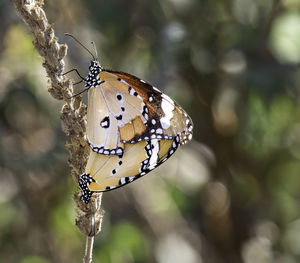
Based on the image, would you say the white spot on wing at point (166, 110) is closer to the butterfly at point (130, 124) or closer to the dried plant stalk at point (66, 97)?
the butterfly at point (130, 124)

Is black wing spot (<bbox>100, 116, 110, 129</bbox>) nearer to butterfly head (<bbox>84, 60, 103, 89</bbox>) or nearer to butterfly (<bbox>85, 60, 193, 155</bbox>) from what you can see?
butterfly (<bbox>85, 60, 193, 155</bbox>)

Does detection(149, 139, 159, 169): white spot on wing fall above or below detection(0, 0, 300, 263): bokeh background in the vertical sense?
below

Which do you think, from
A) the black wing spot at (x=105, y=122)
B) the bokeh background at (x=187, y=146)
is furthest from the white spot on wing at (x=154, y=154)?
the bokeh background at (x=187, y=146)

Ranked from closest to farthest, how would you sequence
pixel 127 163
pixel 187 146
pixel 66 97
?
pixel 66 97 < pixel 127 163 < pixel 187 146

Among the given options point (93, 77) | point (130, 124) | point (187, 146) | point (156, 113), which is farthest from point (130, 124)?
point (187, 146)

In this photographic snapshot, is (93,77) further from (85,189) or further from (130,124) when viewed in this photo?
(85,189)

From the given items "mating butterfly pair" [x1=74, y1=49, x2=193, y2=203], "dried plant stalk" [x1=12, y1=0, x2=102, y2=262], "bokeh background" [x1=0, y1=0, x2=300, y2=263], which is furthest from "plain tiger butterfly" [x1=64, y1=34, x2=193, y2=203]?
"bokeh background" [x1=0, y1=0, x2=300, y2=263]
